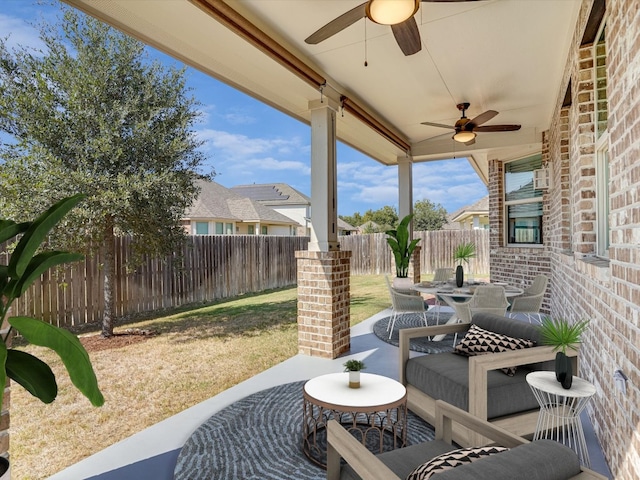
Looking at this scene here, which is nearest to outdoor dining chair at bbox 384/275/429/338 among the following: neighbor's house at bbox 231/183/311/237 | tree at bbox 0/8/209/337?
tree at bbox 0/8/209/337

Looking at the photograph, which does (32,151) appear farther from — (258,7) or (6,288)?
(6,288)

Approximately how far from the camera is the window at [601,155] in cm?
305

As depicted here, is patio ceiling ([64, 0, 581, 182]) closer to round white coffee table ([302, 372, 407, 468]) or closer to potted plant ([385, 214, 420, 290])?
potted plant ([385, 214, 420, 290])

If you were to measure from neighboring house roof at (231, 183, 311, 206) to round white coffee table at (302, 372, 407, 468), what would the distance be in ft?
69.5

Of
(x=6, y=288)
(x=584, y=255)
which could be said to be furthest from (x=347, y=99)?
(x=6, y=288)

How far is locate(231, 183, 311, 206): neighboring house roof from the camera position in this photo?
2448 centimetres

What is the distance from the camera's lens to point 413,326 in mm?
5734

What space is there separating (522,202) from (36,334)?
791cm

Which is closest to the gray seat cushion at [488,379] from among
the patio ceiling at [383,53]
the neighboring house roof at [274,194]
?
the patio ceiling at [383,53]

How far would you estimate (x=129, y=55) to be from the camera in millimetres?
5973

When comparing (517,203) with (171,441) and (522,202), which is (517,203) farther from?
(171,441)

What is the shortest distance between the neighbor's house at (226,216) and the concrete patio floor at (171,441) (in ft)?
35.7

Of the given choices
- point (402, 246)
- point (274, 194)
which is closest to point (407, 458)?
point (402, 246)

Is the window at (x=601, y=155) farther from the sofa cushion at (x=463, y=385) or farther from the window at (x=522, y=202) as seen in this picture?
the window at (x=522, y=202)
